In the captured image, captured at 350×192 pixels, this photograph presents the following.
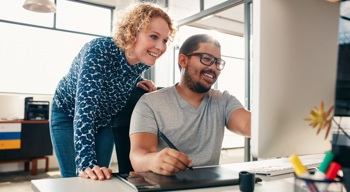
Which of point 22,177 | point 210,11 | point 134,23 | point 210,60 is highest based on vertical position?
point 210,11

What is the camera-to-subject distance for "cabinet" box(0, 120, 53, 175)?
13.0 feet

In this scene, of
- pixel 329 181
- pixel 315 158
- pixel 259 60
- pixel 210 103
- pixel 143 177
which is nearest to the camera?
pixel 329 181

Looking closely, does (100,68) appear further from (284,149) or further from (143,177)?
(284,149)

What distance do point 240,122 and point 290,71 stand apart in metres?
0.69

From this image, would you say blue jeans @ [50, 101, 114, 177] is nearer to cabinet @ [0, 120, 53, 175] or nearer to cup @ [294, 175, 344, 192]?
cup @ [294, 175, 344, 192]

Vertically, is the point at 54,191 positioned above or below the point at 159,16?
below

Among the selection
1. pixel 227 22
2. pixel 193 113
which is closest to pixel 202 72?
pixel 193 113

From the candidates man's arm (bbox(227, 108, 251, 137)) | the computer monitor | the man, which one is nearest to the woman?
the man

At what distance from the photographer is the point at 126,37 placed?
139cm

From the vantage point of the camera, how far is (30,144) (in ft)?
13.5

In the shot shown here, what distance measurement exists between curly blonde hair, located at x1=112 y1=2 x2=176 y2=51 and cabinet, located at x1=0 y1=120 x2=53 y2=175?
10.2 ft

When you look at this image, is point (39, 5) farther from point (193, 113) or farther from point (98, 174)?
point (98, 174)

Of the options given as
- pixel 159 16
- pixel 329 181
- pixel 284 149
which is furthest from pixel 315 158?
pixel 159 16

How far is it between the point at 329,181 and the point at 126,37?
1.07 m
